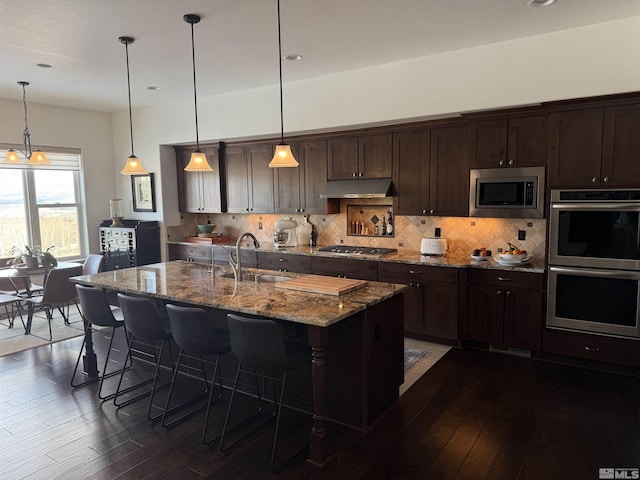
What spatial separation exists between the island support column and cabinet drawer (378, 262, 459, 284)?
87.1 inches

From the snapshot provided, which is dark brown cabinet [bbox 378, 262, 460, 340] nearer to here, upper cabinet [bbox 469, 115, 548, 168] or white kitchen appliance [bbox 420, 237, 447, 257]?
white kitchen appliance [bbox 420, 237, 447, 257]

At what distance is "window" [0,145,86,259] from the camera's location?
5.93 metres

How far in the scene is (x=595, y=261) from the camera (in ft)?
12.1

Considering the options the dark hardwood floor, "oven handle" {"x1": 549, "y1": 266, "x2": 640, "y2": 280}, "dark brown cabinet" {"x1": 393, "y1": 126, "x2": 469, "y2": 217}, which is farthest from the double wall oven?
"dark brown cabinet" {"x1": 393, "y1": 126, "x2": 469, "y2": 217}

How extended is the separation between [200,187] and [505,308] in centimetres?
461

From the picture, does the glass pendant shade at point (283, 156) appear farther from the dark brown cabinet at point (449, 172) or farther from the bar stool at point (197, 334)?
the dark brown cabinet at point (449, 172)

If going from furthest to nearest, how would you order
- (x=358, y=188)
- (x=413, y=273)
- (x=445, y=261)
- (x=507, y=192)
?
(x=358, y=188) < (x=413, y=273) < (x=445, y=261) < (x=507, y=192)

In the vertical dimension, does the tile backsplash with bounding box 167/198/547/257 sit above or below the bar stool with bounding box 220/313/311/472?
above

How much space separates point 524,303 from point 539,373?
627 mm

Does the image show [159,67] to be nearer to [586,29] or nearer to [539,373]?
[586,29]

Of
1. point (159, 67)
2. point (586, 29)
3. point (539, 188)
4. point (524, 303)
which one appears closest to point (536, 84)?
point (586, 29)

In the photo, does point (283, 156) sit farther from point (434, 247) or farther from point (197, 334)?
point (434, 247)

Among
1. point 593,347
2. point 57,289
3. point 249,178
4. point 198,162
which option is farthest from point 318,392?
point 249,178

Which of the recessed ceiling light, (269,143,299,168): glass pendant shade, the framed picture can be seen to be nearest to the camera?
the recessed ceiling light
